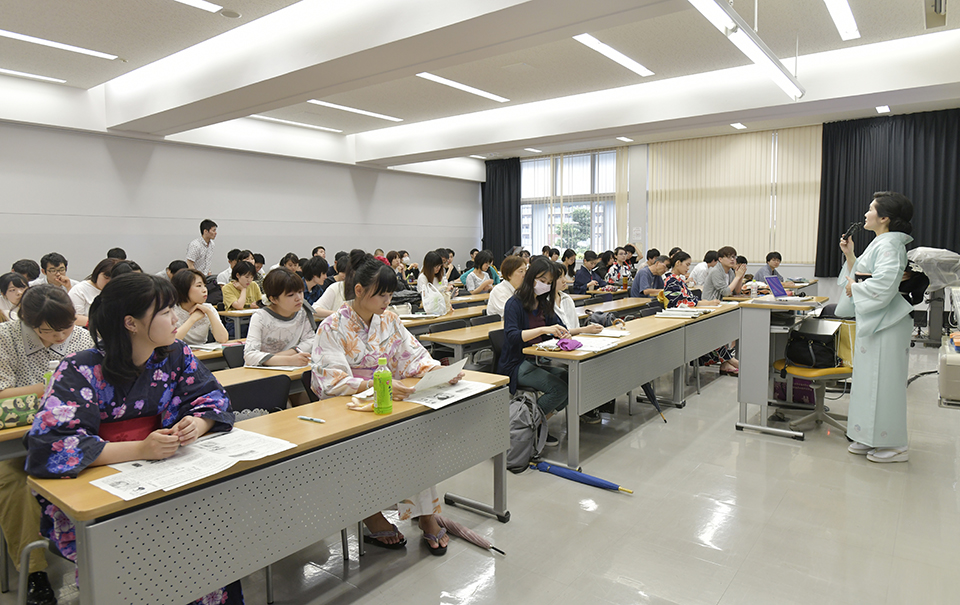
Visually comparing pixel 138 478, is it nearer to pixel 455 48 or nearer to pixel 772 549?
pixel 772 549

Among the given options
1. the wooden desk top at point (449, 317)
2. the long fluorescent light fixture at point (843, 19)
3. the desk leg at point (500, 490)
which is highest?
the long fluorescent light fixture at point (843, 19)

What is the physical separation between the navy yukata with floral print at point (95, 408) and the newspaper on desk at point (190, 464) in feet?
0.29

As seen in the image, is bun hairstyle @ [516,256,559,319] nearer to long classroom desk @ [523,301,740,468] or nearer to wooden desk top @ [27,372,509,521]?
long classroom desk @ [523,301,740,468]

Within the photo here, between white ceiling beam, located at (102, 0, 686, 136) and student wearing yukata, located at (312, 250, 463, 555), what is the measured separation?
2506mm

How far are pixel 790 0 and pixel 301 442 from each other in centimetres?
524

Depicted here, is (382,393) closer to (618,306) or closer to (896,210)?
(896,210)

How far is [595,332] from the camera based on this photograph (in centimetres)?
430

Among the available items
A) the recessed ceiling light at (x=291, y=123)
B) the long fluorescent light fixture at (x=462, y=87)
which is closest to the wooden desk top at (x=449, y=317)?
the long fluorescent light fixture at (x=462, y=87)

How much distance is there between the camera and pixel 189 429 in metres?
1.75

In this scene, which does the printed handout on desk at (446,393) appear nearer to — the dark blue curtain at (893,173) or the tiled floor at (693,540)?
the tiled floor at (693,540)

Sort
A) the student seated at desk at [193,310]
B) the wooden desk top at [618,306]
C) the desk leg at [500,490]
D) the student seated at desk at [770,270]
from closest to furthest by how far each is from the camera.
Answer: the desk leg at [500,490]
the student seated at desk at [193,310]
the wooden desk top at [618,306]
the student seated at desk at [770,270]

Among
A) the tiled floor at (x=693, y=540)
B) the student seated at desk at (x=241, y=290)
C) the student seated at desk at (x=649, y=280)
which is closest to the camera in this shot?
the tiled floor at (x=693, y=540)

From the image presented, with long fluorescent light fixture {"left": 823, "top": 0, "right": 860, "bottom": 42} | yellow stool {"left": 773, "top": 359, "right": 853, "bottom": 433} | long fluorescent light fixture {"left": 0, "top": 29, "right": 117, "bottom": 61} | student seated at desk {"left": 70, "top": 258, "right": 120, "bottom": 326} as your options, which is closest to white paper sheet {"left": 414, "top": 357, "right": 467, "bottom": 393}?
yellow stool {"left": 773, "top": 359, "right": 853, "bottom": 433}

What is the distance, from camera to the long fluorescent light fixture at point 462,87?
22.2 ft
